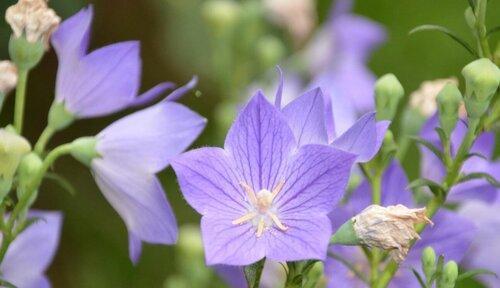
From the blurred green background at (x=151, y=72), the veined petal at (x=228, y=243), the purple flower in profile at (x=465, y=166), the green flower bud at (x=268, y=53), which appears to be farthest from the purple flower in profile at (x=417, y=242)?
the blurred green background at (x=151, y=72)

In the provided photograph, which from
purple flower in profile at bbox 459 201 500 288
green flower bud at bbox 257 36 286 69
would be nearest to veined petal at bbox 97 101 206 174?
purple flower in profile at bbox 459 201 500 288

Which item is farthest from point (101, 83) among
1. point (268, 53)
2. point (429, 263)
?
point (268, 53)

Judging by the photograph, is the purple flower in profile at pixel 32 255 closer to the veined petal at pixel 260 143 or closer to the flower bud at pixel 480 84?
the veined petal at pixel 260 143

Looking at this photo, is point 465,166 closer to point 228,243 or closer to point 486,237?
point 486,237

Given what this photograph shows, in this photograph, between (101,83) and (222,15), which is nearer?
(101,83)

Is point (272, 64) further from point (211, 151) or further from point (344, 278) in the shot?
point (211, 151)

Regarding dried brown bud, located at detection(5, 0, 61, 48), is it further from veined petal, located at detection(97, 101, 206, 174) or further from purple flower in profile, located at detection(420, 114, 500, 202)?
purple flower in profile, located at detection(420, 114, 500, 202)

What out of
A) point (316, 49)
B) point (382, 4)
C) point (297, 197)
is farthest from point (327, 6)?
point (297, 197)
